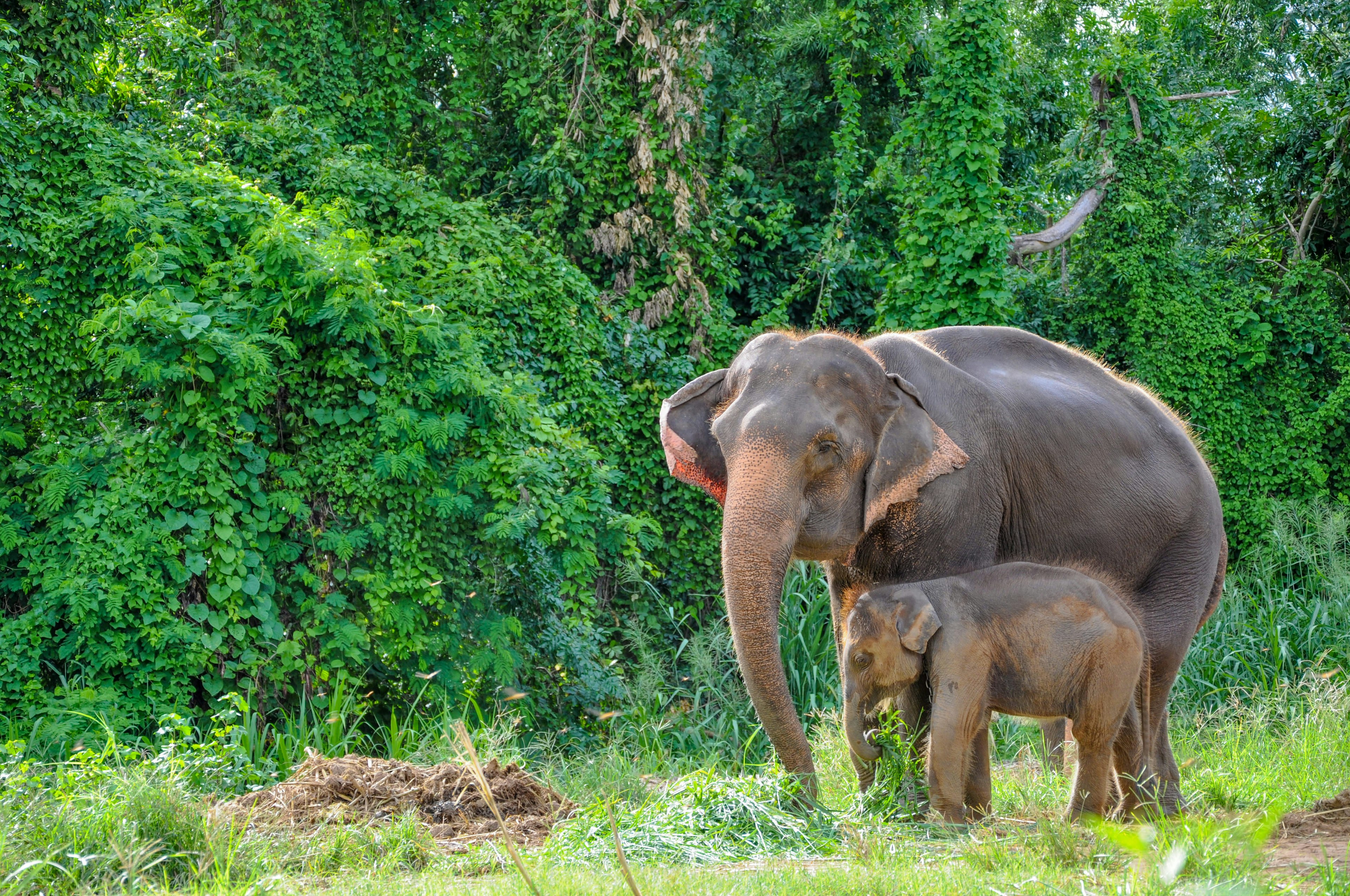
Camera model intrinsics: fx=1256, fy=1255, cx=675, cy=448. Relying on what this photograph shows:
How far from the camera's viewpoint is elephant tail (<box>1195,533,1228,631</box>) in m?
6.08

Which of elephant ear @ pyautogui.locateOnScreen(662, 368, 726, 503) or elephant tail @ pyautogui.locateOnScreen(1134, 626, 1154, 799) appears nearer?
elephant tail @ pyautogui.locateOnScreen(1134, 626, 1154, 799)

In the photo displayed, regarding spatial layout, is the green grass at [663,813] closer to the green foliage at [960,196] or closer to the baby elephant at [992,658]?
the baby elephant at [992,658]

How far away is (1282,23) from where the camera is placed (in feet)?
56.4

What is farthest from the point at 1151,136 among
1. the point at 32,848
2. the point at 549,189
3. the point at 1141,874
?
the point at 32,848

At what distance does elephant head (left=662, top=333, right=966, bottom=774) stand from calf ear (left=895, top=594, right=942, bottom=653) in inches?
16.6

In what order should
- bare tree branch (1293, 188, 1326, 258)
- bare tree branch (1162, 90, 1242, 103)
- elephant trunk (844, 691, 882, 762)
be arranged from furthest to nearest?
1. bare tree branch (1162, 90, 1242, 103)
2. bare tree branch (1293, 188, 1326, 258)
3. elephant trunk (844, 691, 882, 762)

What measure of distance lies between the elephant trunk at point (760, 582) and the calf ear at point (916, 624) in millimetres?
442

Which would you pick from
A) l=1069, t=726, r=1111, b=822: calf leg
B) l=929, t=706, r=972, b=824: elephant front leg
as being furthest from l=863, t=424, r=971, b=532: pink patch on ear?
l=1069, t=726, r=1111, b=822: calf leg

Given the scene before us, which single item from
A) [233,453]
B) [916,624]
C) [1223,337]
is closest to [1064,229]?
[1223,337]

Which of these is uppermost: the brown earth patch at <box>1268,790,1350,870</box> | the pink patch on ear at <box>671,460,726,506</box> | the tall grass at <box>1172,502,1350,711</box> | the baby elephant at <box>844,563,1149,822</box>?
the pink patch on ear at <box>671,460,726,506</box>

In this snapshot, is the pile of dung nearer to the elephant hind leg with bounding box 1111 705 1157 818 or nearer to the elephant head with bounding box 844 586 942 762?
the elephant head with bounding box 844 586 942 762

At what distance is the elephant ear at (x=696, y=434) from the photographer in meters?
5.28

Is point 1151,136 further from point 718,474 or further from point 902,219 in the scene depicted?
point 718,474

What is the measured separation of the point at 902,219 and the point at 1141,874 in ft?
33.1
